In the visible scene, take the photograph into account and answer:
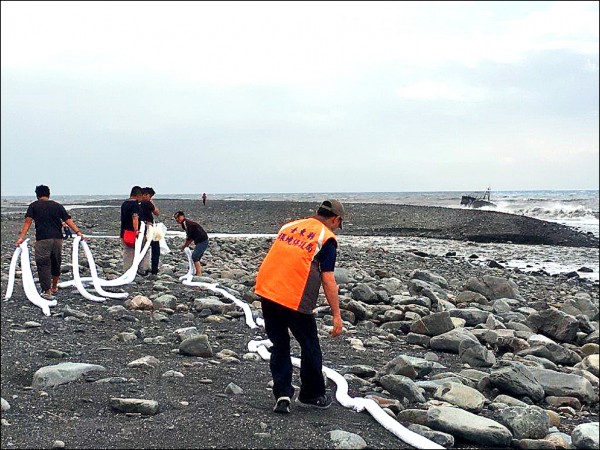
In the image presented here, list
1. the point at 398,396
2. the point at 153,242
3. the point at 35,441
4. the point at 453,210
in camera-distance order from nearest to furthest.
A: the point at 35,441
the point at 398,396
the point at 153,242
the point at 453,210

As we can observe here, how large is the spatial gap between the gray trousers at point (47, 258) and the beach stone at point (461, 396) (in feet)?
17.6

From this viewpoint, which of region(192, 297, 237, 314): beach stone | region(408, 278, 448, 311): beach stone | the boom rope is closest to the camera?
the boom rope

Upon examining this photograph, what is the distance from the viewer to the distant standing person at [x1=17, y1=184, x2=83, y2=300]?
8.05 m

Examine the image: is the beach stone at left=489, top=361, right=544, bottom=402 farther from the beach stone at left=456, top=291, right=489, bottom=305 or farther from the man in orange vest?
the beach stone at left=456, top=291, right=489, bottom=305

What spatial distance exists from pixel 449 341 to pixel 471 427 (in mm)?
3090

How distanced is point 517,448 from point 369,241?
66.3ft

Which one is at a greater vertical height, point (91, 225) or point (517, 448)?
point (91, 225)

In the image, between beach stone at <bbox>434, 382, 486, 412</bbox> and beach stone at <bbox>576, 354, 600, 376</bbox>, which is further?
beach stone at <bbox>576, 354, 600, 376</bbox>

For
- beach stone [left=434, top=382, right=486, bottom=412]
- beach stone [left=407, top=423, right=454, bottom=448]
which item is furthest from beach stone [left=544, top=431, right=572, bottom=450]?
beach stone [left=407, top=423, right=454, bottom=448]

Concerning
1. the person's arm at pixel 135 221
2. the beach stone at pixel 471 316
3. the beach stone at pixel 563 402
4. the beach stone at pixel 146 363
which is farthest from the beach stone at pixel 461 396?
the person's arm at pixel 135 221

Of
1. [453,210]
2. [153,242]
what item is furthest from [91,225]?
[453,210]

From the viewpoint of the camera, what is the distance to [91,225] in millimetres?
11539

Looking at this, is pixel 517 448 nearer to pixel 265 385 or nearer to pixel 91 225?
pixel 265 385

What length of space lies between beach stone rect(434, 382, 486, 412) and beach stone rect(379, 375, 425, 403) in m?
0.17
